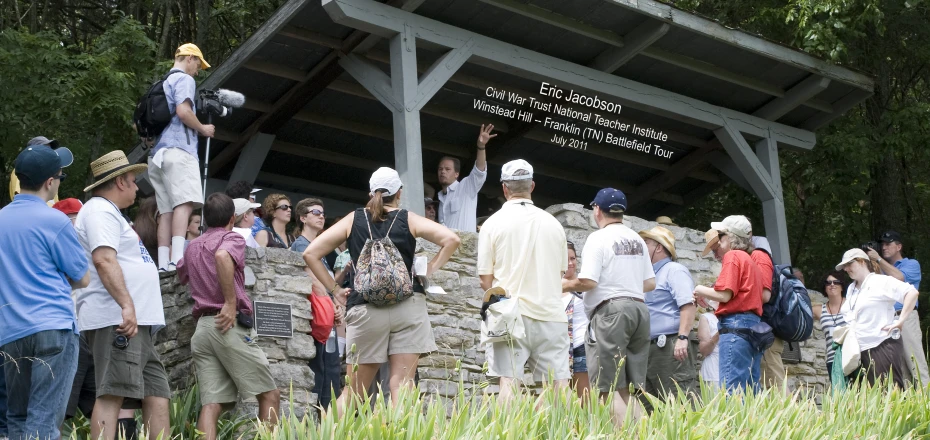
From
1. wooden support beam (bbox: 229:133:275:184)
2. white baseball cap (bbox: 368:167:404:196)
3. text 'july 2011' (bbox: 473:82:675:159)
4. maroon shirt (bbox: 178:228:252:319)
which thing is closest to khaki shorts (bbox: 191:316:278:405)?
maroon shirt (bbox: 178:228:252:319)

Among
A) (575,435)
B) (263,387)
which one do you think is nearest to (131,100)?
(263,387)

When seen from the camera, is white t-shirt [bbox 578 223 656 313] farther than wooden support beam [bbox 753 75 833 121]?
No

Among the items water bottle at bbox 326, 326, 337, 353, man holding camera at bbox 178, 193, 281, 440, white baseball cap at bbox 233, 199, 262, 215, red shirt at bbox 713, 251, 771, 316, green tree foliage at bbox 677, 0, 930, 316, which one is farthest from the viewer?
green tree foliage at bbox 677, 0, 930, 316

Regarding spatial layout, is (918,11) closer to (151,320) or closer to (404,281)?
(404,281)

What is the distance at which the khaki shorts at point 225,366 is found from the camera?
267 inches

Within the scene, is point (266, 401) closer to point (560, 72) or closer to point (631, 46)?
point (560, 72)

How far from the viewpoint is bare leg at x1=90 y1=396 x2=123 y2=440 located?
233 inches

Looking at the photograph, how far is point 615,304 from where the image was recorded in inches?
279

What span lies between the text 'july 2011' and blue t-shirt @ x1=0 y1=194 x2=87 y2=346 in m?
6.41

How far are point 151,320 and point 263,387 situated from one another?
91 centimetres

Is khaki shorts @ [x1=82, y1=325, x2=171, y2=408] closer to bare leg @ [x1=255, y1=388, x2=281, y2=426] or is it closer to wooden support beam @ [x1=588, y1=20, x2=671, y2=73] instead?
bare leg @ [x1=255, y1=388, x2=281, y2=426]

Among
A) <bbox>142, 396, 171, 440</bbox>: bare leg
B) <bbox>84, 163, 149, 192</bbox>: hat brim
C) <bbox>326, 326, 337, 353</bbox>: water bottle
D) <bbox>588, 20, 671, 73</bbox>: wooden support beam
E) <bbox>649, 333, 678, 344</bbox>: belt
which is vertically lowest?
<bbox>142, 396, 171, 440</bbox>: bare leg

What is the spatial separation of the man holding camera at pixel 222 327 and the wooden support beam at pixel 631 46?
213 inches

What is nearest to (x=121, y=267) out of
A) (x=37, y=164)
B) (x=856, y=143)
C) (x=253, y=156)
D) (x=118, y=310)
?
(x=118, y=310)
